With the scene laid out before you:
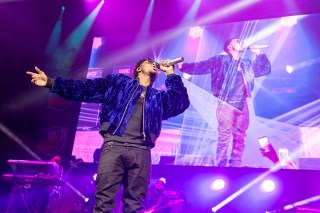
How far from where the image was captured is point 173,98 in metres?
2.51

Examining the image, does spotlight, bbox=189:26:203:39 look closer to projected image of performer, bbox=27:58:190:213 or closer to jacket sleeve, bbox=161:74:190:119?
projected image of performer, bbox=27:58:190:213

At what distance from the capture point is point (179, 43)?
18.3ft

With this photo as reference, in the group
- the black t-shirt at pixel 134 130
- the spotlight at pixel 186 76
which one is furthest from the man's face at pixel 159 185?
the black t-shirt at pixel 134 130

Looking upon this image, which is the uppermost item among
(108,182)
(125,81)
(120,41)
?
(120,41)

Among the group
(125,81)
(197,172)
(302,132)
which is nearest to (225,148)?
(197,172)

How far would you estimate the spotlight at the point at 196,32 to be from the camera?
5484 mm

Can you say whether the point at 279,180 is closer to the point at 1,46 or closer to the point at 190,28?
the point at 190,28

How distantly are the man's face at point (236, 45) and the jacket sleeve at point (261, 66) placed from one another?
32cm

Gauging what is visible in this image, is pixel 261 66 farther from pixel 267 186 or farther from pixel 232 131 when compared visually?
pixel 267 186

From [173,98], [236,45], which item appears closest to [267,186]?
[236,45]

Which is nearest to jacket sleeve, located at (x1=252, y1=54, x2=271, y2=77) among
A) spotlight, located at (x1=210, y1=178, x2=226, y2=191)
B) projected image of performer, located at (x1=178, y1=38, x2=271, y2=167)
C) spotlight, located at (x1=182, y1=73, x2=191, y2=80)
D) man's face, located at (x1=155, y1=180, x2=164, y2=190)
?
projected image of performer, located at (x1=178, y1=38, x2=271, y2=167)

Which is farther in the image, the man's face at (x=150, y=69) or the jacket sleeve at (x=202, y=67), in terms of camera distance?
the jacket sleeve at (x=202, y=67)

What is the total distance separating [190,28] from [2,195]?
3.96m

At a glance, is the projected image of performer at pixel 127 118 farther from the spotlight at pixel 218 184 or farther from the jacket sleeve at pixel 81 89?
the spotlight at pixel 218 184
